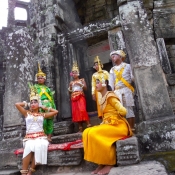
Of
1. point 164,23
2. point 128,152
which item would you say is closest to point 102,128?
point 128,152

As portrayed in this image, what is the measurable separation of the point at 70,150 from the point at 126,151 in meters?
0.96

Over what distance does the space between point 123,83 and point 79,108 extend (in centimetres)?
160

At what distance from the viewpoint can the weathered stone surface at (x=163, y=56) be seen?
24.8 ft

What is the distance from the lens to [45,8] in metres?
7.48

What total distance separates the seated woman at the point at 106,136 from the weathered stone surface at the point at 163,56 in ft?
16.0

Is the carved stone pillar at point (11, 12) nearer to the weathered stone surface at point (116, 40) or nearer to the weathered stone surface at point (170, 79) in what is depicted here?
the weathered stone surface at point (116, 40)

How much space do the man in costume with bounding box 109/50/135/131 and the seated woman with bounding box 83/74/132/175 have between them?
790 mm

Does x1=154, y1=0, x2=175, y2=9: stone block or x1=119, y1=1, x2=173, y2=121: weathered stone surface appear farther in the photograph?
x1=154, y1=0, x2=175, y2=9: stone block

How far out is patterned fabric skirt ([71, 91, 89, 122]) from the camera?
530 cm

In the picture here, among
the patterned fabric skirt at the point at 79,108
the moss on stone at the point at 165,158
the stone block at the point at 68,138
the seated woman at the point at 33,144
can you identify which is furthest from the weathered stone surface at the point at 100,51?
the moss on stone at the point at 165,158

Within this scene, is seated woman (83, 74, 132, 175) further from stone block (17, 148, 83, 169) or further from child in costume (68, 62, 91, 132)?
child in costume (68, 62, 91, 132)

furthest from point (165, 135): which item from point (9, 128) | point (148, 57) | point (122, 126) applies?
point (9, 128)

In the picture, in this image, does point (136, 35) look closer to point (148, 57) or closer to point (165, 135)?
point (148, 57)

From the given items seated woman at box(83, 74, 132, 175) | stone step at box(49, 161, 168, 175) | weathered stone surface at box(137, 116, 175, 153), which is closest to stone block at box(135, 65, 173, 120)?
weathered stone surface at box(137, 116, 175, 153)
